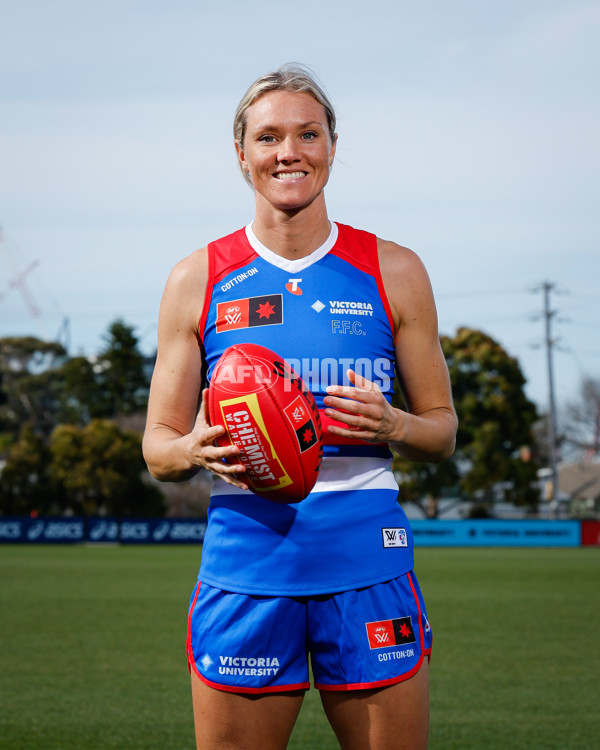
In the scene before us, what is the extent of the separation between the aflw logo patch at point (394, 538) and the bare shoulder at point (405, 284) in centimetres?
58

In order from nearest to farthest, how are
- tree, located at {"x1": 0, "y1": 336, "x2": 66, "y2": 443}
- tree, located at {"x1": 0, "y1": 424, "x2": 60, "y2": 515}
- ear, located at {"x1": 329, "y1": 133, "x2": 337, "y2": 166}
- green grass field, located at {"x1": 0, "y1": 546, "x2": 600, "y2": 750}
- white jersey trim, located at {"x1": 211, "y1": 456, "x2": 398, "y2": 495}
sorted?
white jersey trim, located at {"x1": 211, "y1": 456, "x2": 398, "y2": 495}
ear, located at {"x1": 329, "y1": 133, "x2": 337, "y2": 166}
green grass field, located at {"x1": 0, "y1": 546, "x2": 600, "y2": 750}
tree, located at {"x1": 0, "y1": 424, "x2": 60, "y2": 515}
tree, located at {"x1": 0, "y1": 336, "x2": 66, "y2": 443}

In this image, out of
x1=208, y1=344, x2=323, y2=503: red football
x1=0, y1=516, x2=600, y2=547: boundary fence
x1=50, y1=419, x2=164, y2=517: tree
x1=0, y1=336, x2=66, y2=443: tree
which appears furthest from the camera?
x1=0, y1=336, x2=66, y2=443: tree

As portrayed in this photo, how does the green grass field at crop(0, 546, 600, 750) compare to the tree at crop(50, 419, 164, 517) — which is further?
the tree at crop(50, 419, 164, 517)

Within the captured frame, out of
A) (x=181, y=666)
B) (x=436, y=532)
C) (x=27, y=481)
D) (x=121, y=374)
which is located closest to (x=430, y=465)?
(x=436, y=532)

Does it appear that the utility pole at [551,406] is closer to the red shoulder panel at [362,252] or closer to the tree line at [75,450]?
the tree line at [75,450]

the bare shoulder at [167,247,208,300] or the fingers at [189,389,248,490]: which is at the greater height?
the bare shoulder at [167,247,208,300]

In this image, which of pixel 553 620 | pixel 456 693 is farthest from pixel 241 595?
pixel 553 620

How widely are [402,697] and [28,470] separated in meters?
37.8

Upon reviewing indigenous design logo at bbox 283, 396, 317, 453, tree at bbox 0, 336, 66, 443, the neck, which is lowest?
indigenous design logo at bbox 283, 396, 317, 453

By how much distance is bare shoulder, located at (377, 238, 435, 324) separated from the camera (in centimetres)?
267

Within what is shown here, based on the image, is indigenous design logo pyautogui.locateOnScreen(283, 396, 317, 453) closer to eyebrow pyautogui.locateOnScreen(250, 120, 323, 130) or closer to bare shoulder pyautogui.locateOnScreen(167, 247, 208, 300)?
bare shoulder pyautogui.locateOnScreen(167, 247, 208, 300)

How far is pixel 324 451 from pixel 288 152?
0.83m

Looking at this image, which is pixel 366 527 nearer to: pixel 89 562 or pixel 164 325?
pixel 164 325

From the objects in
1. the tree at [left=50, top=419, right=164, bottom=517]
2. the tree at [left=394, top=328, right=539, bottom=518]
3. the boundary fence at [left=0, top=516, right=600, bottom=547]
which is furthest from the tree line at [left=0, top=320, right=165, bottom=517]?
the tree at [left=394, top=328, right=539, bottom=518]
